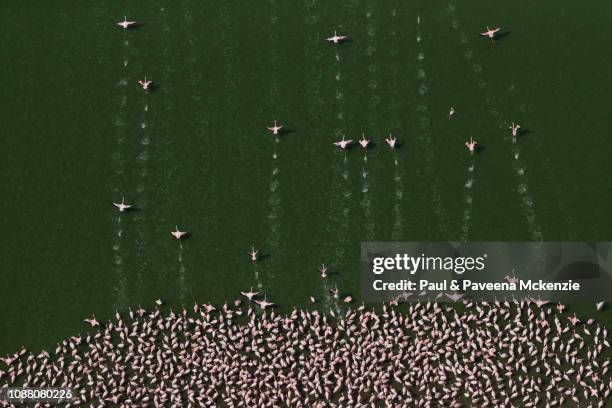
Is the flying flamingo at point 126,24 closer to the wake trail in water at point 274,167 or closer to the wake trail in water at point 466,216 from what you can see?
the wake trail in water at point 274,167

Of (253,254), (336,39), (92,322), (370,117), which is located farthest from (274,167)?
(92,322)

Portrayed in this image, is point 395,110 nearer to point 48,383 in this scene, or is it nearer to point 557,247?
point 557,247

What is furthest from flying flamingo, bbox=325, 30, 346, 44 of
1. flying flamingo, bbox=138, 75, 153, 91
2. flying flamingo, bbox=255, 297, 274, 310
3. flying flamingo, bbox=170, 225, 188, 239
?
flying flamingo, bbox=255, 297, 274, 310

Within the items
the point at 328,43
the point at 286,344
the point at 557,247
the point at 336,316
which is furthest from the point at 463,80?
the point at 286,344

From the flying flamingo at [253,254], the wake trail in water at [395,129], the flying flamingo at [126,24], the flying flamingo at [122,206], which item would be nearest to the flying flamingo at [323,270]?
the flying flamingo at [253,254]

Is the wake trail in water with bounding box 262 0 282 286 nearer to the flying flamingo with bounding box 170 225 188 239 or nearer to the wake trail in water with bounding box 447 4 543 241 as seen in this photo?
the flying flamingo with bounding box 170 225 188 239

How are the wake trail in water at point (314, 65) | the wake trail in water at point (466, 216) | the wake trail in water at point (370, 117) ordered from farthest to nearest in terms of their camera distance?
the wake trail in water at point (314, 65), the wake trail in water at point (370, 117), the wake trail in water at point (466, 216)

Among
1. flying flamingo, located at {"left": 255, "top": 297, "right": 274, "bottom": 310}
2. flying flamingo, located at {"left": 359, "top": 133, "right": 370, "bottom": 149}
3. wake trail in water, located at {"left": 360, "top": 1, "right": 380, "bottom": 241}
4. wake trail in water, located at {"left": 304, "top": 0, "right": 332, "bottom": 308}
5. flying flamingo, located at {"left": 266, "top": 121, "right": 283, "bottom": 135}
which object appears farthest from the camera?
wake trail in water, located at {"left": 304, "top": 0, "right": 332, "bottom": 308}

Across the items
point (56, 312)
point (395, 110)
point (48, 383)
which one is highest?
point (395, 110)

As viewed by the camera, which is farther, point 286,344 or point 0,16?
point 0,16
